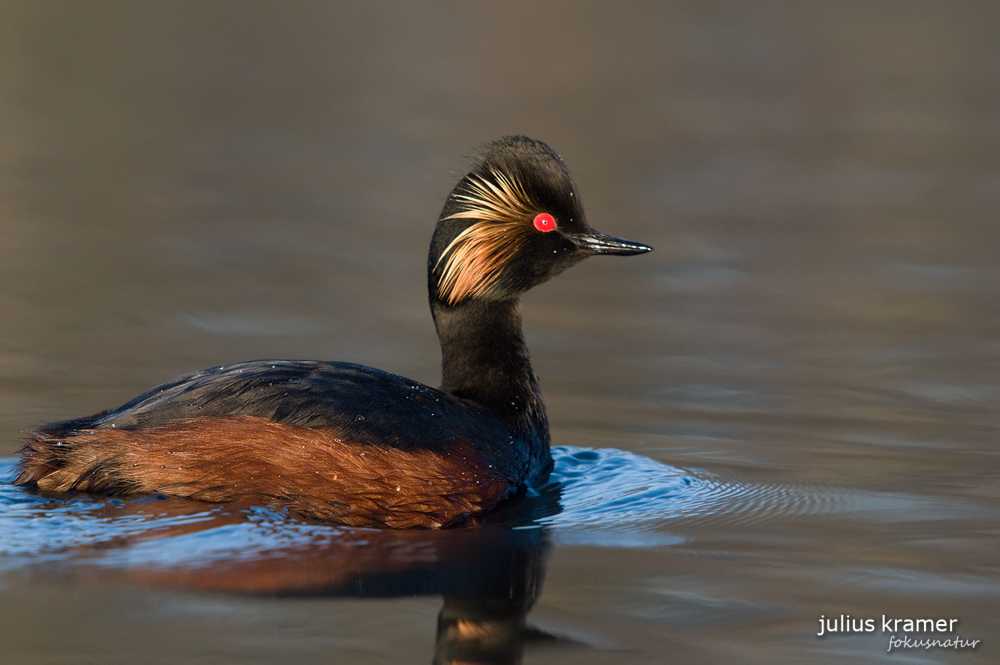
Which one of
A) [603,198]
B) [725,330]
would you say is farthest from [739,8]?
[725,330]

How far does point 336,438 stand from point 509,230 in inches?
71.5

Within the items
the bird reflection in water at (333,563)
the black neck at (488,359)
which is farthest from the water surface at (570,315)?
the black neck at (488,359)

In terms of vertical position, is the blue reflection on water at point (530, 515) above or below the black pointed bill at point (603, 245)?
below

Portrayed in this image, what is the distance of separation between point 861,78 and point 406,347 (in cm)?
1465

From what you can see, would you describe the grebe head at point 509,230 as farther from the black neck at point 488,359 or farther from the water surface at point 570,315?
the water surface at point 570,315

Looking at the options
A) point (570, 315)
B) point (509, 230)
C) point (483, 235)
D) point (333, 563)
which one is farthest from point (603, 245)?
point (570, 315)

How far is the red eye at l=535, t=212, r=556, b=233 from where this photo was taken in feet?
24.8

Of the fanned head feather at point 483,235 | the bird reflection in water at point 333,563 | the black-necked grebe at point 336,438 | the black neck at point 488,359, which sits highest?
the fanned head feather at point 483,235

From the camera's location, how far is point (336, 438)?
6.31 m

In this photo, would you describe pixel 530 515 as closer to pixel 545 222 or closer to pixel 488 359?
pixel 488 359

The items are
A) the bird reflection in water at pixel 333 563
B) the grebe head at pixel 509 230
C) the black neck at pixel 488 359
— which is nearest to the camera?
the bird reflection in water at pixel 333 563

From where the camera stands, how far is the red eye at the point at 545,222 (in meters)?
7.56

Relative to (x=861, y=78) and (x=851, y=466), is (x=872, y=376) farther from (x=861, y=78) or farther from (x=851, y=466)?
(x=861, y=78)

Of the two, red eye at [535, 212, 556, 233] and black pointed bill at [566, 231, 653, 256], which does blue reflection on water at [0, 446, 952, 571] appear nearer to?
black pointed bill at [566, 231, 653, 256]
